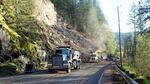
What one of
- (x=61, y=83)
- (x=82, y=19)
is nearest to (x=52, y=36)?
(x=61, y=83)

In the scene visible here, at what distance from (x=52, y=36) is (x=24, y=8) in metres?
24.5

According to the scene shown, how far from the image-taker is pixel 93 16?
162m

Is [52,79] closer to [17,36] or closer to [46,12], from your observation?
[17,36]

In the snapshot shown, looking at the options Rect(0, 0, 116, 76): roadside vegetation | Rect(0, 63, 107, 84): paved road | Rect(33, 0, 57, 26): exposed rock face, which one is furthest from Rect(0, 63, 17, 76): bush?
Rect(33, 0, 57, 26): exposed rock face

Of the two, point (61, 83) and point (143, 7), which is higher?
point (143, 7)

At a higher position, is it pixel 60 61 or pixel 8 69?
pixel 60 61

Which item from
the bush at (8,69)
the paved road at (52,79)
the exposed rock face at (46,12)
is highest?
the exposed rock face at (46,12)

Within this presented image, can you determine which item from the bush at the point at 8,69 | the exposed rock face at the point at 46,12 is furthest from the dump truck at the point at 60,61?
the exposed rock face at the point at 46,12

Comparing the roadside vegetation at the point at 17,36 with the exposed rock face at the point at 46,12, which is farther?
the exposed rock face at the point at 46,12

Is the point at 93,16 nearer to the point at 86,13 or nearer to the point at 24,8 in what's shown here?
the point at 86,13

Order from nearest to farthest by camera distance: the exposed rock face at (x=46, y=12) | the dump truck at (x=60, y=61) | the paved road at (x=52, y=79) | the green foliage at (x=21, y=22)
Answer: the paved road at (x=52, y=79)
the dump truck at (x=60, y=61)
the green foliage at (x=21, y=22)
the exposed rock face at (x=46, y=12)

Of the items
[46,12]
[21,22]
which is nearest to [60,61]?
[21,22]

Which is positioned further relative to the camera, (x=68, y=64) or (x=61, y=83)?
(x=68, y=64)

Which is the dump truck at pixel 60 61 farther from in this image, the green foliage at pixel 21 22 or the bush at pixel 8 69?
the green foliage at pixel 21 22
